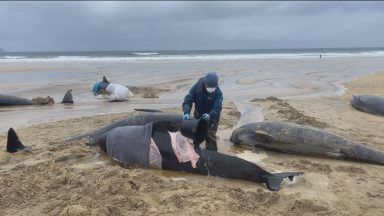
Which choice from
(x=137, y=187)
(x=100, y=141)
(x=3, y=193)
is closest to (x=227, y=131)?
(x=100, y=141)

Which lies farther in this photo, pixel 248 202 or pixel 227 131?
pixel 227 131

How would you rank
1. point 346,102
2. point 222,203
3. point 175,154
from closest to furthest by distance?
point 222,203
point 175,154
point 346,102

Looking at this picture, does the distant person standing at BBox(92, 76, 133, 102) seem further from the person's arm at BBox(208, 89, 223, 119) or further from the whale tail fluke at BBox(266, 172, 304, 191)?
the whale tail fluke at BBox(266, 172, 304, 191)

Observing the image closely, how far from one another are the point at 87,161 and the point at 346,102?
30.3 ft

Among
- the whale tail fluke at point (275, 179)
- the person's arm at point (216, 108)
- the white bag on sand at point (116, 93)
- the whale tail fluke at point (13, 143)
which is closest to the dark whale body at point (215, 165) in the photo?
the whale tail fluke at point (275, 179)

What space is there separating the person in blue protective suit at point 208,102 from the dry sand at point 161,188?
1.78ft

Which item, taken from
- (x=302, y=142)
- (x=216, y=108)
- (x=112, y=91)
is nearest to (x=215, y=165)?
(x=216, y=108)

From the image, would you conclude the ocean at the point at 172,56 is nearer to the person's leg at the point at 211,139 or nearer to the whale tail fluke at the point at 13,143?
the person's leg at the point at 211,139

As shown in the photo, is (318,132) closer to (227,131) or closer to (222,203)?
(227,131)

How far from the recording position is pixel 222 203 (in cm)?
524

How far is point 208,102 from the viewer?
8125mm

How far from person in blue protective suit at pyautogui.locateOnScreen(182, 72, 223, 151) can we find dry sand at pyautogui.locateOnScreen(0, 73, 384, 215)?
1.78 feet

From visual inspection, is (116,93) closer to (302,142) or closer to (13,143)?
(13,143)

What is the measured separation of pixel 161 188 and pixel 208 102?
105 inches
